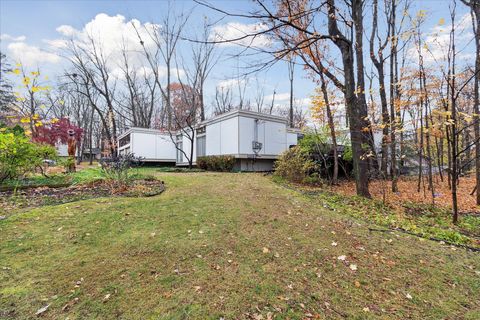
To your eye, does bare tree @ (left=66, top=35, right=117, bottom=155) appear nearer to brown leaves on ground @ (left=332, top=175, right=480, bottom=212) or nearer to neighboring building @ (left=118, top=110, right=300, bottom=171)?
neighboring building @ (left=118, top=110, right=300, bottom=171)

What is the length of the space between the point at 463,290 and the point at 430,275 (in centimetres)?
26

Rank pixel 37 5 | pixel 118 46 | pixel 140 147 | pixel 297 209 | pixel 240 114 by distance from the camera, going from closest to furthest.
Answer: pixel 297 209 < pixel 37 5 < pixel 240 114 < pixel 140 147 < pixel 118 46

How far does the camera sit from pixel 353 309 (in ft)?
6.49

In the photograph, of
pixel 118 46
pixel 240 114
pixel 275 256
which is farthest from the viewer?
pixel 118 46

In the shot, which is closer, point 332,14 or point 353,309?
point 353,309

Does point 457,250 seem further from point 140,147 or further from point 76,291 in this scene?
point 140,147

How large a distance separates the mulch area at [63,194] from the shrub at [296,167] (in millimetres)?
4110

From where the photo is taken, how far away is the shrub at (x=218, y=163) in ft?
36.7

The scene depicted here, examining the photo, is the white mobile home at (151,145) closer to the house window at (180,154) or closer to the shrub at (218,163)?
the house window at (180,154)

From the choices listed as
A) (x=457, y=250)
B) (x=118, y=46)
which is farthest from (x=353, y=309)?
(x=118, y=46)

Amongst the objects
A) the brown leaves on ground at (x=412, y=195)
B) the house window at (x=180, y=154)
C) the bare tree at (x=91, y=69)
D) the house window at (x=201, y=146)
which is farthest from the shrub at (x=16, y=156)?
the bare tree at (x=91, y=69)

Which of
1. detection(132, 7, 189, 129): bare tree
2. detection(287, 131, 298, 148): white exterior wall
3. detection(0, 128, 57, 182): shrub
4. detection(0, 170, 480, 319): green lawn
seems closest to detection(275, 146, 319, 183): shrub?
detection(0, 170, 480, 319): green lawn

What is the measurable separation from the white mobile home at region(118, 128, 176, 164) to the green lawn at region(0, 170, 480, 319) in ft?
44.6

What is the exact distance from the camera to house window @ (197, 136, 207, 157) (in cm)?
1369
